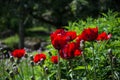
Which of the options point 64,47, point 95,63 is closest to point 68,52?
point 64,47

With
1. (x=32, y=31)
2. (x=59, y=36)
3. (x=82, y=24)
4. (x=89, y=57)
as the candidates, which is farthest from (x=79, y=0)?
(x=32, y=31)

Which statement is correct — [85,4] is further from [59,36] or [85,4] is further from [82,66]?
[59,36]

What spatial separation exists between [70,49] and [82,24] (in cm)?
224

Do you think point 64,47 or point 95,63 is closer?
point 64,47

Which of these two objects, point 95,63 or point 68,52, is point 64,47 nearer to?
point 68,52

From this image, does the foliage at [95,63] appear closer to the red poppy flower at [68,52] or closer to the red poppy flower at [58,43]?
the red poppy flower at [68,52]

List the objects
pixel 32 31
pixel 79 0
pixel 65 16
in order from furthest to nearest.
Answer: pixel 32 31 < pixel 65 16 < pixel 79 0

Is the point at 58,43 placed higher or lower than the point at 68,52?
higher

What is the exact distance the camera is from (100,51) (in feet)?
18.3

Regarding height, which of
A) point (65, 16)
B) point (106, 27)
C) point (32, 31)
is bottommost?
point (32, 31)

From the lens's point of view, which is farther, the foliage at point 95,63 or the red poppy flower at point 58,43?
the foliage at point 95,63

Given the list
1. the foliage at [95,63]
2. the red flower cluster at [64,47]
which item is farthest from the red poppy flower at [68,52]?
the foliage at [95,63]

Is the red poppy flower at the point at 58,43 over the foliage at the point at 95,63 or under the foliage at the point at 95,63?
over

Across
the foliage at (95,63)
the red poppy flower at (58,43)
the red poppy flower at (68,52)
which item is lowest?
the foliage at (95,63)
